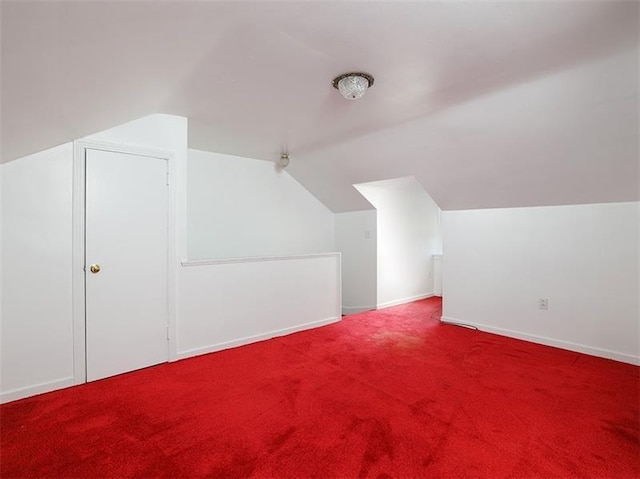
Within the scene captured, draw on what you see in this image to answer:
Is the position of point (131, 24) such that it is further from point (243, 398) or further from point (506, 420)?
point (506, 420)

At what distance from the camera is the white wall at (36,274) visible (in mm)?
2340

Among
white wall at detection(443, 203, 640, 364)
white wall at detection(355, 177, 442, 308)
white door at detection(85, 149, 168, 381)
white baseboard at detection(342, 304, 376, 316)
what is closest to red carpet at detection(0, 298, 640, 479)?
white door at detection(85, 149, 168, 381)

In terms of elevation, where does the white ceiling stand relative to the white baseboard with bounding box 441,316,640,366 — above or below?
above

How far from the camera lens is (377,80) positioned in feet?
7.46

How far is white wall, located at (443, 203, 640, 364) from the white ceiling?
11.1 inches

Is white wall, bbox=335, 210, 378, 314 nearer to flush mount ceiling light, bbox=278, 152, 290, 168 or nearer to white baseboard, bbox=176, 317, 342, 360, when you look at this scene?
white baseboard, bbox=176, 317, 342, 360

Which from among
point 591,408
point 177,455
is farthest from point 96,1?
point 591,408

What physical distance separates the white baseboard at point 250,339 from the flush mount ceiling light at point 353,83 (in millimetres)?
2622

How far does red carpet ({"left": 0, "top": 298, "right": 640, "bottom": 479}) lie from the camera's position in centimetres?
167

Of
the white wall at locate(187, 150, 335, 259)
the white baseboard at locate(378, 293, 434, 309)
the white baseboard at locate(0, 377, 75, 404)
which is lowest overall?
the white baseboard at locate(0, 377, 75, 404)

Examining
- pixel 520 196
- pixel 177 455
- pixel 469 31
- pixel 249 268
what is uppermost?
pixel 469 31

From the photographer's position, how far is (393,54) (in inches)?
76.4

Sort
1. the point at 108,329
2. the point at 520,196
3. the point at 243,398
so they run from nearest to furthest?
the point at 243,398, the point at 108,329, the point at 520,196

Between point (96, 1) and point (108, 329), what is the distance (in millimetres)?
2484
